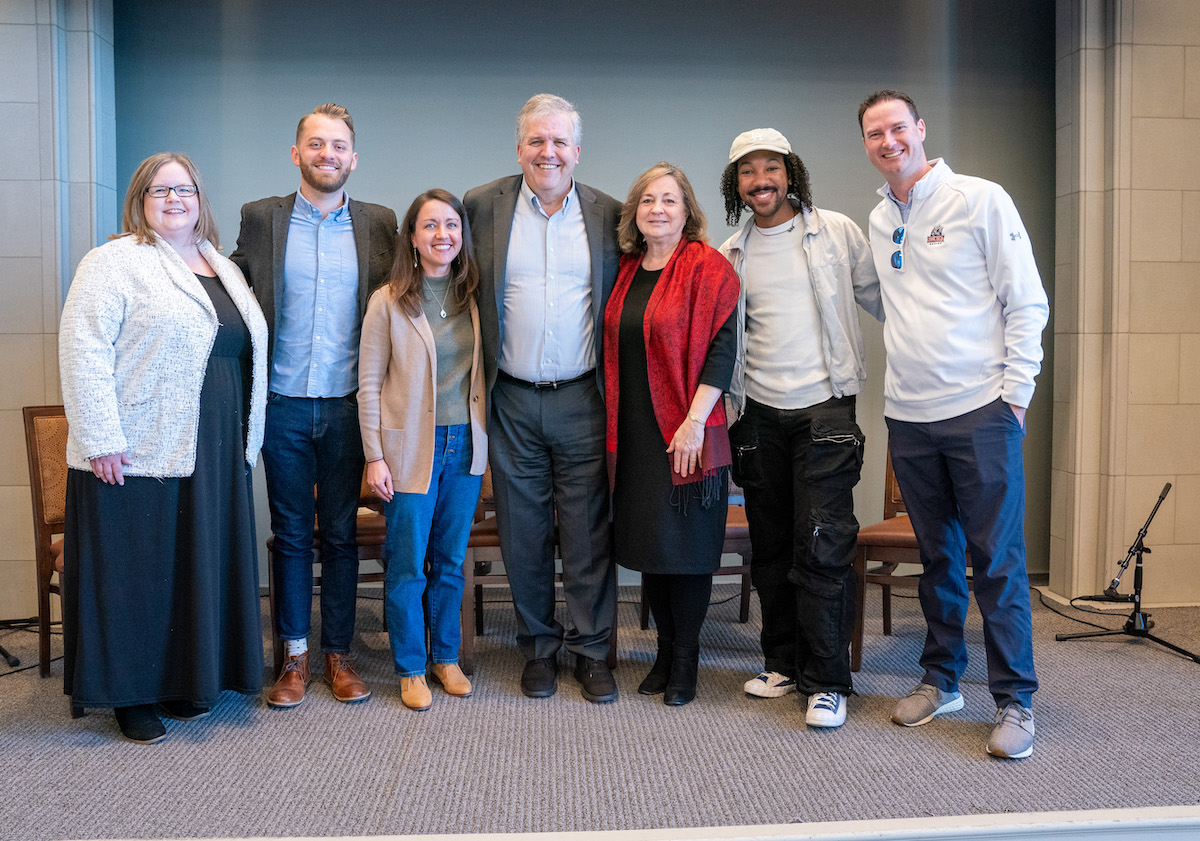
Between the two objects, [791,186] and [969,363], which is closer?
[969,363]

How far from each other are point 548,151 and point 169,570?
5.13 ft

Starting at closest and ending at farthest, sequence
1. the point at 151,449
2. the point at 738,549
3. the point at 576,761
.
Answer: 1. the point at 576,761
2. the point at 151,449
3. the point at 738,549

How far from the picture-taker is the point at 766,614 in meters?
2.79

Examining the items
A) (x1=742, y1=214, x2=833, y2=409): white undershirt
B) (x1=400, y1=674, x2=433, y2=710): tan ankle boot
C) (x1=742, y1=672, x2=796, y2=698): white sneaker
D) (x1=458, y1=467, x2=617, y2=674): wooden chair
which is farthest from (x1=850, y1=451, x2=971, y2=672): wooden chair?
(x1=400, y1=674, x2=433, y2=710): tan ankle boot

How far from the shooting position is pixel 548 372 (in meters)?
2.71

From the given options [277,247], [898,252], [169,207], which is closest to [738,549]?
[898,252]

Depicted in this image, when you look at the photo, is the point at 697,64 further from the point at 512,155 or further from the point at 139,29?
the point at 139,29

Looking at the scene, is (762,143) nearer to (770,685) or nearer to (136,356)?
(770,685)

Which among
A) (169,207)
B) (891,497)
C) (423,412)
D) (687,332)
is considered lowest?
(891,497)

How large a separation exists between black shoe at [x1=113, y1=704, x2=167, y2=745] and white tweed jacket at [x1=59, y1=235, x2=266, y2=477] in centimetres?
66

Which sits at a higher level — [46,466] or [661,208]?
[661,208]

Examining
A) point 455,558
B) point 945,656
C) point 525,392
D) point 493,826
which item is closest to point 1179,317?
point 945,656

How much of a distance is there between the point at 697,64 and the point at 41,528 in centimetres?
316

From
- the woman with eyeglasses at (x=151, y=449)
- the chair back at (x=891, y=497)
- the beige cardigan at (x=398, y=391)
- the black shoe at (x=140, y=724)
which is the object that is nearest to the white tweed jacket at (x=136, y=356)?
the woman with eyeglasses at (x=151, y=449)
